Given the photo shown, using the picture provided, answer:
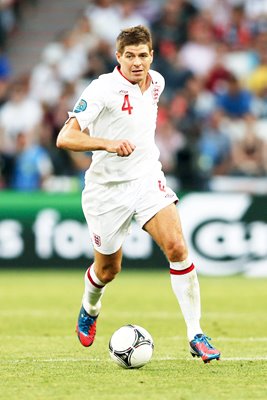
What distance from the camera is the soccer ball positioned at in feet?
24.8

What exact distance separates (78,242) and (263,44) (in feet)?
19.0

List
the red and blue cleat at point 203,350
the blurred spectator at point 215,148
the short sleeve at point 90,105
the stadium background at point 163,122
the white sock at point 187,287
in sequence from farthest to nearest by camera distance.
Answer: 1. the blurred spectator at point 215,148
2. the stadium background at point 163,122
3. the white sock at point 187,287
4. the short sleeve at point 90,105
5. the red and blue cleat at point 203,350

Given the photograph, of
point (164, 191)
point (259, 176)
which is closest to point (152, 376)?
point (164, 191)

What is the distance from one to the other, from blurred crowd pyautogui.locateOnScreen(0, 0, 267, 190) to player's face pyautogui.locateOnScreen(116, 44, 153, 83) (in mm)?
8244

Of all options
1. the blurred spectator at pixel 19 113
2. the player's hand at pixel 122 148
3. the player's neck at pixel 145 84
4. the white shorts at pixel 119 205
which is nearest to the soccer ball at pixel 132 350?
the white shorts at pixel 119 205

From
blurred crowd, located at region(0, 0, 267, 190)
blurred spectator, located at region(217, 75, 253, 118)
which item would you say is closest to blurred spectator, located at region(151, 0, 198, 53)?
blurred crowd, located at region(0, 0, 267, 190)

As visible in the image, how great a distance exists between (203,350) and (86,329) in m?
1.43

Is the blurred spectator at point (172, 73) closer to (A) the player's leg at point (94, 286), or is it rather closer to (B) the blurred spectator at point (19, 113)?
(B) the blurred spectator at point (19, 113)

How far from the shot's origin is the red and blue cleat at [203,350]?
7730 millimetres

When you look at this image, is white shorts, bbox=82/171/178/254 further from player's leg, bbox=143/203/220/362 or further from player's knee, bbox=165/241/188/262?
player's knee, bbox=165/241/188/262

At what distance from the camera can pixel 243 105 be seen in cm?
1838

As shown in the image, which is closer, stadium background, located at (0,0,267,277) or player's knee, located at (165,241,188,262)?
player's knee, located at (165,241,188,262)

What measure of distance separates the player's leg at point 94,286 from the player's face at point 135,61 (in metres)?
1.40

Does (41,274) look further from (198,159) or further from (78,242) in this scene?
→ (198,159)
